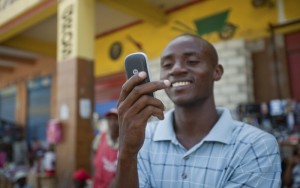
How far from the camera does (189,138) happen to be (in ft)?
4.25

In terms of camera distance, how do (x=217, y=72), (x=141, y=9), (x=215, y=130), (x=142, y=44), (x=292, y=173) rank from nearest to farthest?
(x=215, y=130), (x=217, y=72), (x=292, y=173), (x=141, y=9), (x=142, y=44)

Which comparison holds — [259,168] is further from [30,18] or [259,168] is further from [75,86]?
[30,18]

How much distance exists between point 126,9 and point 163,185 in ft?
17.4

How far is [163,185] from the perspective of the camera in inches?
46.9

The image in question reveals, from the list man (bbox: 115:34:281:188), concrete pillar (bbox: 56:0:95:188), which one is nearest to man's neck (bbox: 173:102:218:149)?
man (bbox: 115:34:281:188)

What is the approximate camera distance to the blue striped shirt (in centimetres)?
110

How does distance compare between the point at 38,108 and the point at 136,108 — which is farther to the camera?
the point at 38,108

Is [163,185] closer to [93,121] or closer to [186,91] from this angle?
[186,91]

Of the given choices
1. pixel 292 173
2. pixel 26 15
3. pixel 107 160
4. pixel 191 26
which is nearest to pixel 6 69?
pixel 26 15

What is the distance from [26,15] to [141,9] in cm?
236

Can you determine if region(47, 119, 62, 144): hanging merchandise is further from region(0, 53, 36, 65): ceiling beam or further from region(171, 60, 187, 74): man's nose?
region(0, 53, 36, 65): ceiling beam

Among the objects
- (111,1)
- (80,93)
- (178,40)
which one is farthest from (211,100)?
(111,1)

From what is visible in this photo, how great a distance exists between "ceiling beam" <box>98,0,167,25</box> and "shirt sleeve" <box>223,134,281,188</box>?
5.08 m

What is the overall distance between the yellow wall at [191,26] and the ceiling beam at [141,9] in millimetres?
244
